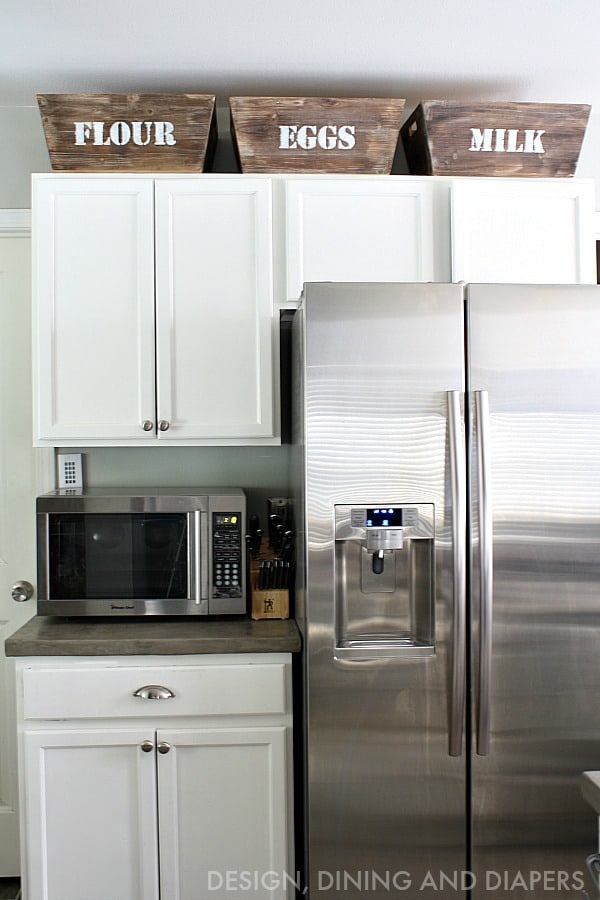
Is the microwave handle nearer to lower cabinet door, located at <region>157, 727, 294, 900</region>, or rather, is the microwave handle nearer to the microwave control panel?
the microwave control panel

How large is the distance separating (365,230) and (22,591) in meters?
1.68

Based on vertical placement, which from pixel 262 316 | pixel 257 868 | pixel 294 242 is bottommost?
pixel 257 868

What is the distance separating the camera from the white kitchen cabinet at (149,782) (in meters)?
2.14

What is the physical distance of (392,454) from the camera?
2021 mm

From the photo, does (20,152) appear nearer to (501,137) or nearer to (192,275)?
(192,275)

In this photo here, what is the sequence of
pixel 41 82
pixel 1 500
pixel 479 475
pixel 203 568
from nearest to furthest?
pixel 479 475 → pixel 203 568 → pixel 41 82 → pixel 1 500

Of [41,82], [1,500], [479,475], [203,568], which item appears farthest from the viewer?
[1,500]

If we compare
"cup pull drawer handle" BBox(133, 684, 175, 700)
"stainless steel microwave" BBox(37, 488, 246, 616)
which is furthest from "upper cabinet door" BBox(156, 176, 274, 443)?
"cup pull drawer handle" BBox(133, 684, 175, 700)

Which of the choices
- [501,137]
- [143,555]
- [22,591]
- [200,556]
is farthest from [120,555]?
[501,137]

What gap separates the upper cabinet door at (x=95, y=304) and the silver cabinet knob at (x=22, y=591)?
654 mm

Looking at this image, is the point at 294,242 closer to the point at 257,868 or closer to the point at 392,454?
the point at 392,454

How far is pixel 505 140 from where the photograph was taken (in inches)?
96.7

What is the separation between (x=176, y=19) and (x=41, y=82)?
638 mm

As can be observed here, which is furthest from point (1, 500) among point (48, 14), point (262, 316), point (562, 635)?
point (562, 635)
